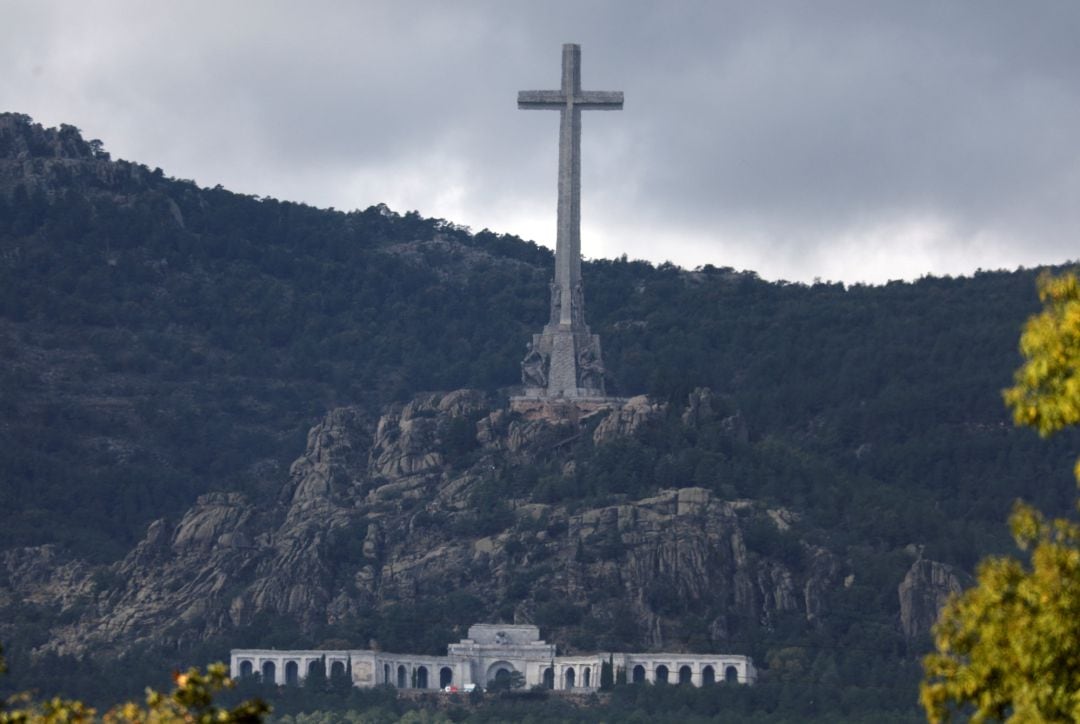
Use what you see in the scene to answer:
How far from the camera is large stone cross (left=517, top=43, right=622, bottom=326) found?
18338 cm

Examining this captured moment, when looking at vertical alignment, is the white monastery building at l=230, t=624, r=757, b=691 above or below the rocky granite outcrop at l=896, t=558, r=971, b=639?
below

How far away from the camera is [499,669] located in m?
168

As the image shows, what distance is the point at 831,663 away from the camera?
162875mm

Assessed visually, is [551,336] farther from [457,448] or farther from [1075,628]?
[1075,628]

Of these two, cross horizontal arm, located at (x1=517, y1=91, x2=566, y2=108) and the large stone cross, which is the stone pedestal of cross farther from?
cross horizontal arm, located at (x1=517, y1=91, x2=566, y2=108)

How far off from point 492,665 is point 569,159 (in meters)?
33.0

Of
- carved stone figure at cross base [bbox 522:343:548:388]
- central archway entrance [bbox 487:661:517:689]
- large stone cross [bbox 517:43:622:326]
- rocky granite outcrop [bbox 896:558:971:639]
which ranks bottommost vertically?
central archway entrance [bbox 487:661:517:689]

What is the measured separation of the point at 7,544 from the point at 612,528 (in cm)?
3729

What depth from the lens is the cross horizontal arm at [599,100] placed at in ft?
598

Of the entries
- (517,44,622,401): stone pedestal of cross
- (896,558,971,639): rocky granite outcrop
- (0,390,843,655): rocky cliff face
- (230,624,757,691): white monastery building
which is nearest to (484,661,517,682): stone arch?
(230,624,757,691): white monastery building

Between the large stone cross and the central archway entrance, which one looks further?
the large stone cross

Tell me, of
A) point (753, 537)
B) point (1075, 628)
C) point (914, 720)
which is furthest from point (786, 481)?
point (1075, 628)

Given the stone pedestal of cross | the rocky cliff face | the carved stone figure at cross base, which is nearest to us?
the rocky cliff face

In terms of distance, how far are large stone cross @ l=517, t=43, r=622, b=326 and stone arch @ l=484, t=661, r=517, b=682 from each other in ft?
104
